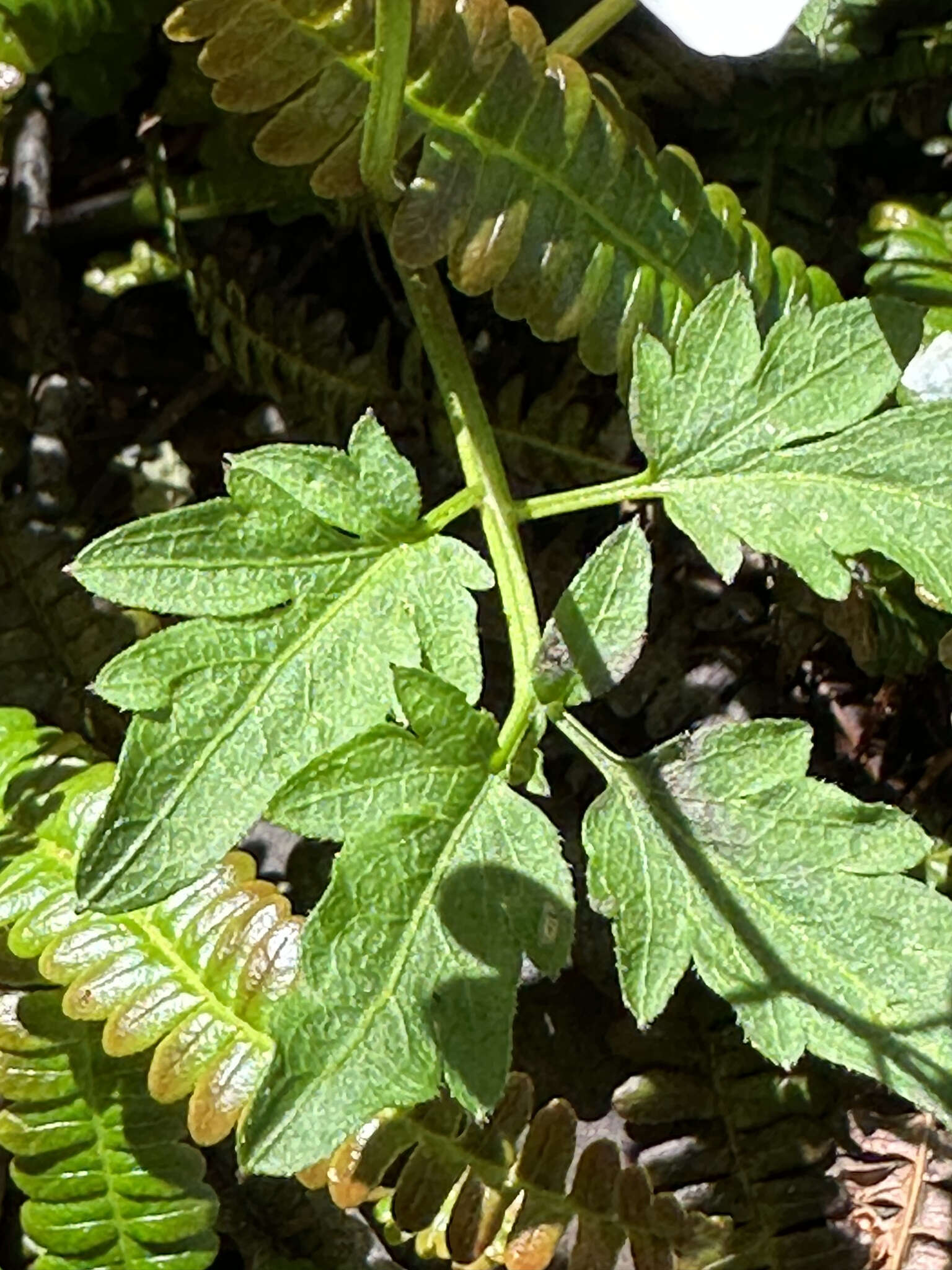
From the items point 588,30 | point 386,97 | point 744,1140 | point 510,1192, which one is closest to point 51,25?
point 386,97

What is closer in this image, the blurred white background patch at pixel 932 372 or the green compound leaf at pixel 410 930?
the green compound leaf at pixel 410 930

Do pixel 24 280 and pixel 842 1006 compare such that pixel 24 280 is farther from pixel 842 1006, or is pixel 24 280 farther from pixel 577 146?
pixel 842 1006

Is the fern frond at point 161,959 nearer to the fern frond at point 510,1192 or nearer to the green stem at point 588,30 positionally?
the fern frond at point 510,1192

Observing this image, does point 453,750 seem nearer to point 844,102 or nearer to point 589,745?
point 589,745

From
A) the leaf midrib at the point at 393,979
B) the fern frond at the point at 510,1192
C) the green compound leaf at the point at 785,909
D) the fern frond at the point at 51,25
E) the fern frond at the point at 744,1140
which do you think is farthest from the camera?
the fern frond at the point at 744,1140

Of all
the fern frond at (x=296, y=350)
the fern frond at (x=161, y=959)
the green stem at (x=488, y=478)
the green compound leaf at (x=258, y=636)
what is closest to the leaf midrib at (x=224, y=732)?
the green compound leaf at (x=258, y=636)

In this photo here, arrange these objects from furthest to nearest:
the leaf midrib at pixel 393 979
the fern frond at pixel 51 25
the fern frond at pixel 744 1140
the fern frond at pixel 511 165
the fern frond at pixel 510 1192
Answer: the fern frond at pixel 744 1140, the fern frond at pixel 510 1192, the fern frond at pixel 51 25, the fern frond at pixel 511 165, the leaf midrib at pixel 393 979

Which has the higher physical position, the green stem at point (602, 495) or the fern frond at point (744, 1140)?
the green stem at point (602, 495)

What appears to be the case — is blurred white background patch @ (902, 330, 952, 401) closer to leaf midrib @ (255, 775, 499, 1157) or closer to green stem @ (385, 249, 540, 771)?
green stem @ (385, 249, 540, 771)

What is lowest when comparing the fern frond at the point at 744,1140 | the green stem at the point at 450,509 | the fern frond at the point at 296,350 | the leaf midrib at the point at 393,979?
the fern frond at the point at 744,1140
